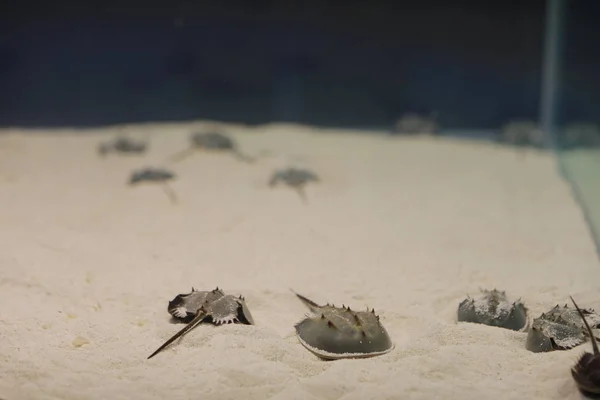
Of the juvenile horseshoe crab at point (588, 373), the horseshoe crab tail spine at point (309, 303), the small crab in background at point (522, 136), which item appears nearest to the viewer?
the juvenile horseshoe crab at point (588, 373)

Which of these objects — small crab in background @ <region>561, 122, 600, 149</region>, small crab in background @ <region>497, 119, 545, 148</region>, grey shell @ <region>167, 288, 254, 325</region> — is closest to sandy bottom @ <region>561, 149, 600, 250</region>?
small crab in background @ <region>561, 122, 600, 149</region>

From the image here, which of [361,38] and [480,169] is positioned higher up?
[361,38]

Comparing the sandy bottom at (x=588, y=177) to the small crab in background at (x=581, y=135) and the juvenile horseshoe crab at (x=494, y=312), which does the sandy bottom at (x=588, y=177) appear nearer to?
the small crab in background at (x=581, y=135)

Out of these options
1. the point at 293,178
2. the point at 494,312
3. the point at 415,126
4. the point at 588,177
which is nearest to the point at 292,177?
the point at 293,178

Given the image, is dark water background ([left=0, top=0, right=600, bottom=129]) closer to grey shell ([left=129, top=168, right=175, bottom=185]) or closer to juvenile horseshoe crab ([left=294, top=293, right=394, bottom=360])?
grey shell ([left=129, top=168, right=175, bottom=185])

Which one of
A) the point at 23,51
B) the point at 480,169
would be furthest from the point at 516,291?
the point at 23,51

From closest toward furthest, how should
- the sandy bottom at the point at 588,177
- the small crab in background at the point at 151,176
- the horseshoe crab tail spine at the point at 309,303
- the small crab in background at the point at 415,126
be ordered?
the horseshoe crab tail spine at the point at 309,303
the sandy bottom at the point at 588,177
the small crab in background at the point at 151,176
the small crab in background at the point at 415,126

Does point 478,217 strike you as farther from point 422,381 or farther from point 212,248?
point 422,381

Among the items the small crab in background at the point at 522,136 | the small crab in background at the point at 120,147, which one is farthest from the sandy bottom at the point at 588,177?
the small crab in background at the point at 120,147
